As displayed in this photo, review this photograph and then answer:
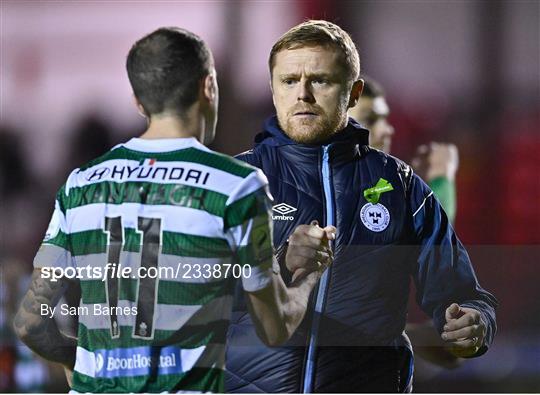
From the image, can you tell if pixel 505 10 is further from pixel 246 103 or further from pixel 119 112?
pixel 119 112

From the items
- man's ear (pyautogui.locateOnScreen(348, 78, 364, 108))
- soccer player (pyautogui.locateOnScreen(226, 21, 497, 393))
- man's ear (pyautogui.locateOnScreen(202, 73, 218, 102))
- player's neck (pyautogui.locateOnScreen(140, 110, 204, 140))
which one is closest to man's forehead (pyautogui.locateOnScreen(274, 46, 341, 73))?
soccer player (pyautogui.locateOnScreen(226, 21, 497, 393))

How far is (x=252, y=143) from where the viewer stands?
11.8 ft

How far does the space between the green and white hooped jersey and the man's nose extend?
0.65 meters

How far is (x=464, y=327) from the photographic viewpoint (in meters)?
3.23

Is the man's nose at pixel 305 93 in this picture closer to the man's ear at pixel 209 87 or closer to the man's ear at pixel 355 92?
the man's ear at pixel 355 92

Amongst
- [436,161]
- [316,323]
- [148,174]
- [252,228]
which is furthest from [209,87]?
[436,161]

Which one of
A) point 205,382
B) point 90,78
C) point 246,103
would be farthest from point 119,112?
point 205,382

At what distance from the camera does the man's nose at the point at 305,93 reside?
325 centimetres

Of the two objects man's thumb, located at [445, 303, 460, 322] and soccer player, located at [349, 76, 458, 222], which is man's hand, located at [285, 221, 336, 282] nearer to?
man's thumb, located at [445, 303, 460, 322]

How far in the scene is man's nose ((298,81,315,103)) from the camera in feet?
10.7

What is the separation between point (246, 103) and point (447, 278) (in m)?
0.93

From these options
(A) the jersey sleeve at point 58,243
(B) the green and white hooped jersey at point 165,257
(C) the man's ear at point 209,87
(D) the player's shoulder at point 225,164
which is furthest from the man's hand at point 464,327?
(A) the jersey sleeve at point 58,243

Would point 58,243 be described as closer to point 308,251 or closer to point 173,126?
point 173,126

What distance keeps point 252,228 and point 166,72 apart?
46 cm
